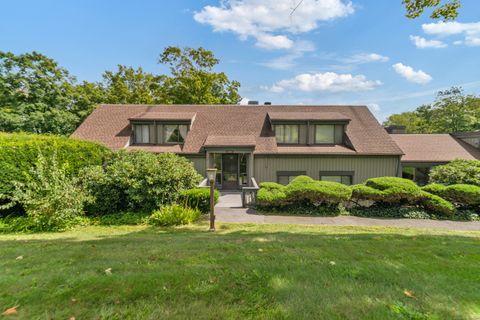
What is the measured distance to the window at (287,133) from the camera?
14.7 metres

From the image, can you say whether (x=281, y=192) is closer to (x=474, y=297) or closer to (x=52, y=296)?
(x=474, y=297)

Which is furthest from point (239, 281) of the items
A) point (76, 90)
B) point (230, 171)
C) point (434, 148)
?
point (76, 90)

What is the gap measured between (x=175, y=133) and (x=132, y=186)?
23.3 ft

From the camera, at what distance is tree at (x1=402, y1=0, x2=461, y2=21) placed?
6.07 metres

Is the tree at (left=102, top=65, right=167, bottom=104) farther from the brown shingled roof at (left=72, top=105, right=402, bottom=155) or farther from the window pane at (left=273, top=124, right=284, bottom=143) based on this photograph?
the window pane at (left=273, top=124, right=284, bottom=143)

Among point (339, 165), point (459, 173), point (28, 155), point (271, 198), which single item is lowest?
point (271, 198)

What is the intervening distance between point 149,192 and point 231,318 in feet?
22.7

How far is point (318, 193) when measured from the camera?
376 inches

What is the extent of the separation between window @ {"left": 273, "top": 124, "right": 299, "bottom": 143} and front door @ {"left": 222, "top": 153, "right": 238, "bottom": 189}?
3.21 m

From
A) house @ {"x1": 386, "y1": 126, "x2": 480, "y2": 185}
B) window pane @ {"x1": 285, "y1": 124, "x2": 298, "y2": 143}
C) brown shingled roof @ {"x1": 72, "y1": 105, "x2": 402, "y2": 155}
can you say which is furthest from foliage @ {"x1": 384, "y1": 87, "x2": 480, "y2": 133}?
window pane @ {"x1": 285, "y1": 124, "x2": 298, "y2": 143}

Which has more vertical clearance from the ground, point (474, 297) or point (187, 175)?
point (187, 175)

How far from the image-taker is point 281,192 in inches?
384

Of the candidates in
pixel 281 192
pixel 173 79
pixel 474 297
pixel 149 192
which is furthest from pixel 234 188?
pixel 173 79

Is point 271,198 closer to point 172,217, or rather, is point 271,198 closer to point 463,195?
point 172,217
